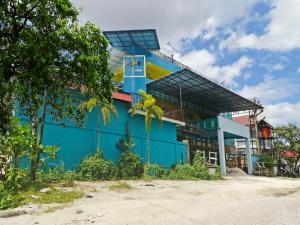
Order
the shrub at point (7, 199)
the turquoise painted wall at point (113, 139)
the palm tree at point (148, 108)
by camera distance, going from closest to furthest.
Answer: the shrub at point (7, 199) → the turquoise painted wall at point (113, 139) → the palm tree at point (148, 108)

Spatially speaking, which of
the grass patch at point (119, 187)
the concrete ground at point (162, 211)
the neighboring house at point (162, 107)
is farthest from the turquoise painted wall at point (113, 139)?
the concrete ground at point (162, 211)

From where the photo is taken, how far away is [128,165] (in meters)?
22.1

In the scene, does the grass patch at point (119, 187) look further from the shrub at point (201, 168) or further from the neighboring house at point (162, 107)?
the shrub at point (201, 168)

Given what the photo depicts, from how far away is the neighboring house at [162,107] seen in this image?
22.2 m

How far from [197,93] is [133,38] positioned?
27.4ft

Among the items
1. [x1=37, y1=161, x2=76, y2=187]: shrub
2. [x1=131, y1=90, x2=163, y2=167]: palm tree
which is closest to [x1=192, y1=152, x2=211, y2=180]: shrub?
[x1=131, y1=90, x2=163, y2=167]: palm tree

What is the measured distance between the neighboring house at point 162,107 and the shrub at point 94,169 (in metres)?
1.31

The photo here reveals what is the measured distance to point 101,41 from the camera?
1023 cm

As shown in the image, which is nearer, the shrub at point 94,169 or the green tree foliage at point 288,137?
the shrub at point 94,169

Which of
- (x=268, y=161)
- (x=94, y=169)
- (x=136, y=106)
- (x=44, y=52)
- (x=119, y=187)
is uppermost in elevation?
(x=136, y=106)

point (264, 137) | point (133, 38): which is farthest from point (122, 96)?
point (264, 137)

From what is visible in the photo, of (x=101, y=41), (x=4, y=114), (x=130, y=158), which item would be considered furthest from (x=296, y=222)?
(x=130, y=158)

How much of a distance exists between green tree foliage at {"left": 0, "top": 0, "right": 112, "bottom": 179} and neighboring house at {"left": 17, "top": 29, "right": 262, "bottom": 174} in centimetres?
1019

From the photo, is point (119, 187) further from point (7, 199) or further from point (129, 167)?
point (7, 199)
